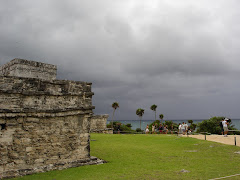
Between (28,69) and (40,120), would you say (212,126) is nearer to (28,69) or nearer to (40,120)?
(40,120)

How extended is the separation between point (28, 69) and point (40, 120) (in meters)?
2.38

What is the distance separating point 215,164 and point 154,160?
8.10 ft

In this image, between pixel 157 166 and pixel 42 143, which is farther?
pixel 157 166

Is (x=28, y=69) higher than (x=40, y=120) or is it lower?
higher

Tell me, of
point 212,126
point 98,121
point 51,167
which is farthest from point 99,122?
point 51,167

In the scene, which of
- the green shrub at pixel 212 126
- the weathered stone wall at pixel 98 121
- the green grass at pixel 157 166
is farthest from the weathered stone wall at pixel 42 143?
the green shrub at pixel 212 126

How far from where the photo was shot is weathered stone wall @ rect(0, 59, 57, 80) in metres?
8.52

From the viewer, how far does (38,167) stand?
7555 mm

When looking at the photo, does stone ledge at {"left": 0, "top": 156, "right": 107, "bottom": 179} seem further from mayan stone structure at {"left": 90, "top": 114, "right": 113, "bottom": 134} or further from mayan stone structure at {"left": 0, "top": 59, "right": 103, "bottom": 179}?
mayan stone structure at {"left": 90, "top": 114, "right": 113, "bottom": 134}

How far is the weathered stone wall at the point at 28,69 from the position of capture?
27.9 ft

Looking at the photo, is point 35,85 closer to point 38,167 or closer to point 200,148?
point 38,167

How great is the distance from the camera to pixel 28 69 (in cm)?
875

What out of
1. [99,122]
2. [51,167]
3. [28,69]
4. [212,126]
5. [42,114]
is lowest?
[51,167]

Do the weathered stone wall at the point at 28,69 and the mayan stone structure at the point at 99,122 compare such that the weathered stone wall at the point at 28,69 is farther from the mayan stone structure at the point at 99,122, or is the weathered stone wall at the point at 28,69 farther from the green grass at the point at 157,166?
the mayan stone structure at the point at 99,122
